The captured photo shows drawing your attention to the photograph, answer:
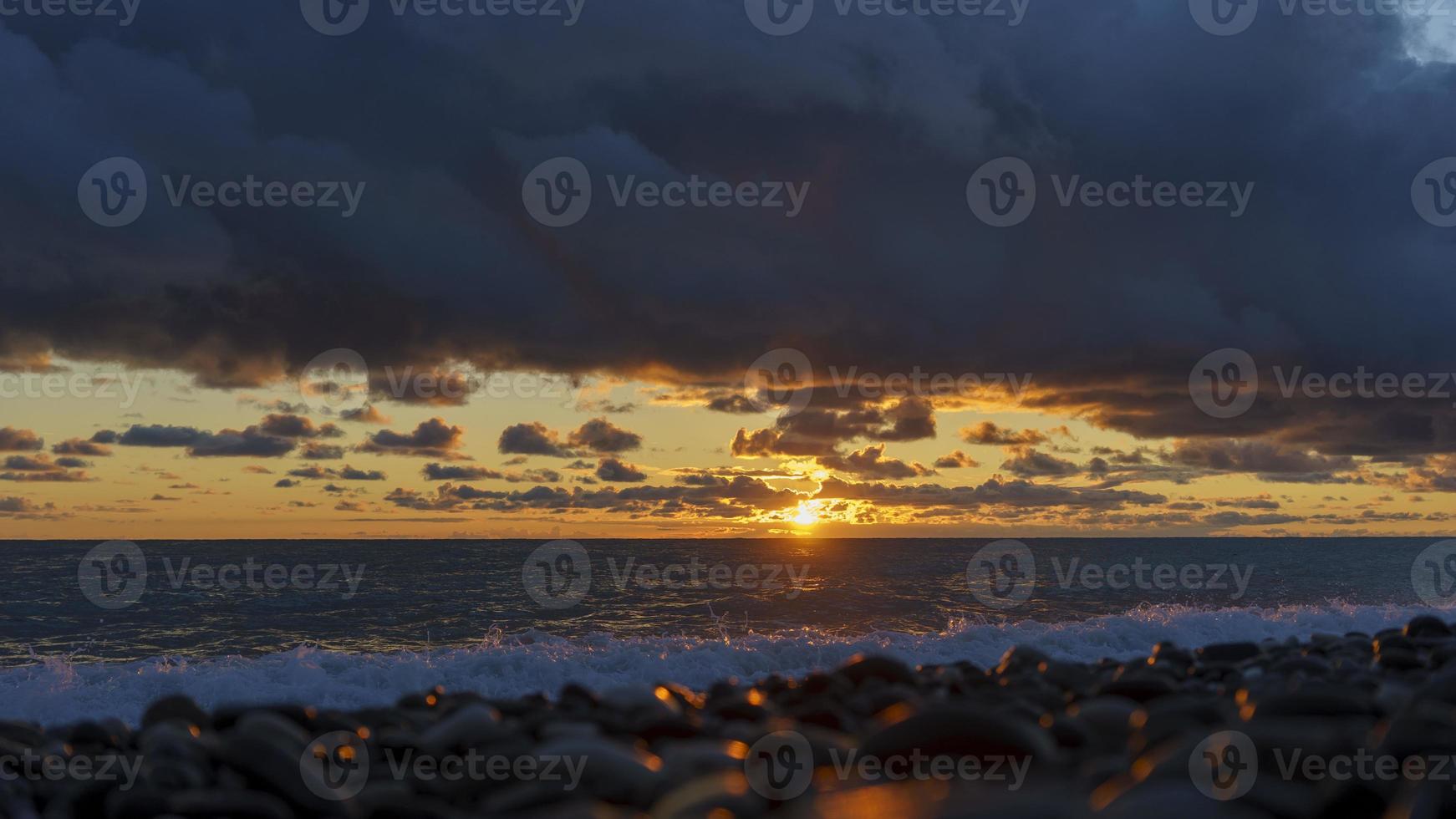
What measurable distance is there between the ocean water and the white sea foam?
0.16ft

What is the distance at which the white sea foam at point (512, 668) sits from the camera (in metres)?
14.3

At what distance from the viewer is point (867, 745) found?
447cm

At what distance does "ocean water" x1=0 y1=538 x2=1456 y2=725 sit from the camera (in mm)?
15141

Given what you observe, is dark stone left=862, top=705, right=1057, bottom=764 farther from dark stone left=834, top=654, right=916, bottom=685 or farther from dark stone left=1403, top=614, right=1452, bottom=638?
dark stone left=1403, top=614, right=1452, bottom=638

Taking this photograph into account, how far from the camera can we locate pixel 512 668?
15094 mm

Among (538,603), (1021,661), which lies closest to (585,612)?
(538,603)

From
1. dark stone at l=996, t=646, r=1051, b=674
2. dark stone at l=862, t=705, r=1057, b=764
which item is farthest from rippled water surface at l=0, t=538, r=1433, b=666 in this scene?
dark stone at l=862, t=705, r=1057, b=764

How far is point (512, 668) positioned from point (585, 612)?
24205mm

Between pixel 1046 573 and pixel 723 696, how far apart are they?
63.7m

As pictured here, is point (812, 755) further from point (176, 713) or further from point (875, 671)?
point (176, 713)

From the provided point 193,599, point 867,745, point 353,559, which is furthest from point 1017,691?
point 353,559

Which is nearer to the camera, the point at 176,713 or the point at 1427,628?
the point at 176,713

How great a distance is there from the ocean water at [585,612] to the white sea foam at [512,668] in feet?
0.16

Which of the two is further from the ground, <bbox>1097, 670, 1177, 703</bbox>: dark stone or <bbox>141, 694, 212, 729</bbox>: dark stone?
<bbox>1097, 670, 1177, 703</bbox>: dark stone
